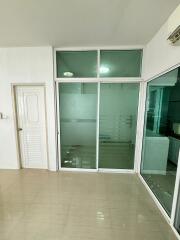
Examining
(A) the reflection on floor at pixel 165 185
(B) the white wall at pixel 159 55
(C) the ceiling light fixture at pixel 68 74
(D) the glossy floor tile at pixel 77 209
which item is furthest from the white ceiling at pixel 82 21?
(D) the glossy floor tile at pixel 77 209

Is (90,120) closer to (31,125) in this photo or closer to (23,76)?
(31,125)

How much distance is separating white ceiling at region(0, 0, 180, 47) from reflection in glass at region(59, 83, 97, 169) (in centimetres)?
98

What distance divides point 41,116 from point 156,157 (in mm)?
2673

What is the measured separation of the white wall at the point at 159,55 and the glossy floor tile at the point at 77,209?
2.22 meters

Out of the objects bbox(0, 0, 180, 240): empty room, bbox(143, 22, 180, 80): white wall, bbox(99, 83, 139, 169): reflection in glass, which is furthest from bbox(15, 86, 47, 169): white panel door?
bbox(143, 22, 180, 80): white wall

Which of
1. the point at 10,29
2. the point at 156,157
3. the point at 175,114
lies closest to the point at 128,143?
the point at 156,157

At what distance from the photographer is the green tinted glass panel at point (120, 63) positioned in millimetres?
3031

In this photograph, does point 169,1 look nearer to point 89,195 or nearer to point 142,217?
point 142,217

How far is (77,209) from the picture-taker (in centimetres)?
218

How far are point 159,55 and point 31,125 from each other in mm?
3050

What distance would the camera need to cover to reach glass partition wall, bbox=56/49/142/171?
3057mm

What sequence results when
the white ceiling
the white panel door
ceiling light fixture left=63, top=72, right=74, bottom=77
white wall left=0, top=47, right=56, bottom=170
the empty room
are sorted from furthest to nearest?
the white panel door, ceiling light fixture left=63, top=72, right=74, bottom=77, white wall left=0, top=47, right=56, bottom=170, the empty room, the white ceiling

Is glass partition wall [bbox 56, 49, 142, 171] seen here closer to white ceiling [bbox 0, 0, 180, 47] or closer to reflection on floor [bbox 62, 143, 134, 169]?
reflection on floor [bbox 62, 143, 134, 169]

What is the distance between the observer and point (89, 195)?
252 centimetres
